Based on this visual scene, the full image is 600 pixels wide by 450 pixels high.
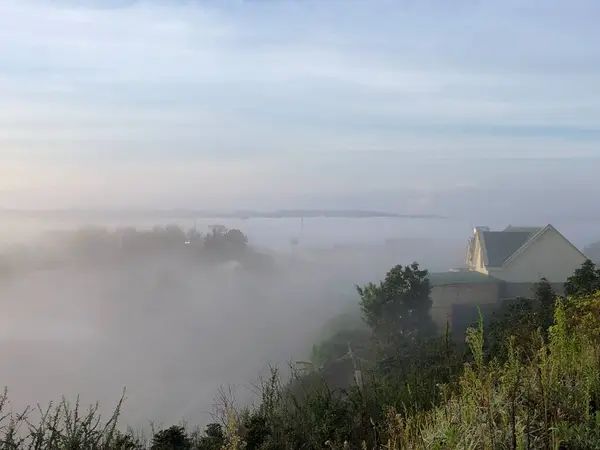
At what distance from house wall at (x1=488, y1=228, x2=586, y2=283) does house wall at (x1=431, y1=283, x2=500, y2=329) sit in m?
1.29

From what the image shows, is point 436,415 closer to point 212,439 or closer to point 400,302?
point 212,439

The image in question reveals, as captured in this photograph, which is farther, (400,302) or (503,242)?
(503,242)

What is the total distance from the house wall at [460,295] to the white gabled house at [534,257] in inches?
47.1

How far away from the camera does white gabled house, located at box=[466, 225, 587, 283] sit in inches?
870

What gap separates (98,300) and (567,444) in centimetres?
4597

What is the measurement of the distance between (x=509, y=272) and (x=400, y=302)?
530 cm

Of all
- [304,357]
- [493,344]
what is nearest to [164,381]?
[304,357]

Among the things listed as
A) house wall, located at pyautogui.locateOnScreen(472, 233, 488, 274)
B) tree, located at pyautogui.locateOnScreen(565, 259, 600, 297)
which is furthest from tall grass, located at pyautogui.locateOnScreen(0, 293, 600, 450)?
house wall, located at pyautogui.locateOnScreen(472, 233, 488, 274)

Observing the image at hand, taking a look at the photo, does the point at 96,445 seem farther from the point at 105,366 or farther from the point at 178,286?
the point at 178,286

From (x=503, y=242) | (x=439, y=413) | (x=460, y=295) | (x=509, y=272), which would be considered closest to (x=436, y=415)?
(x=439, y=413)

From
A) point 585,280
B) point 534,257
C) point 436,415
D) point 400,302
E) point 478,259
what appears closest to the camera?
point 436,415

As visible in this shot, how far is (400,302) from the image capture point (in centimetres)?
2034

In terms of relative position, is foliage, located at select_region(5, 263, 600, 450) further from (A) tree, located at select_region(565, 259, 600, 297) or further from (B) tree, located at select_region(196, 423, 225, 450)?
(A) tree, located at select_region(565, 259, 600, 297)

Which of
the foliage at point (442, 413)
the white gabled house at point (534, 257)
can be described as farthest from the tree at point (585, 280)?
the white gabled house at point (534, 257)
